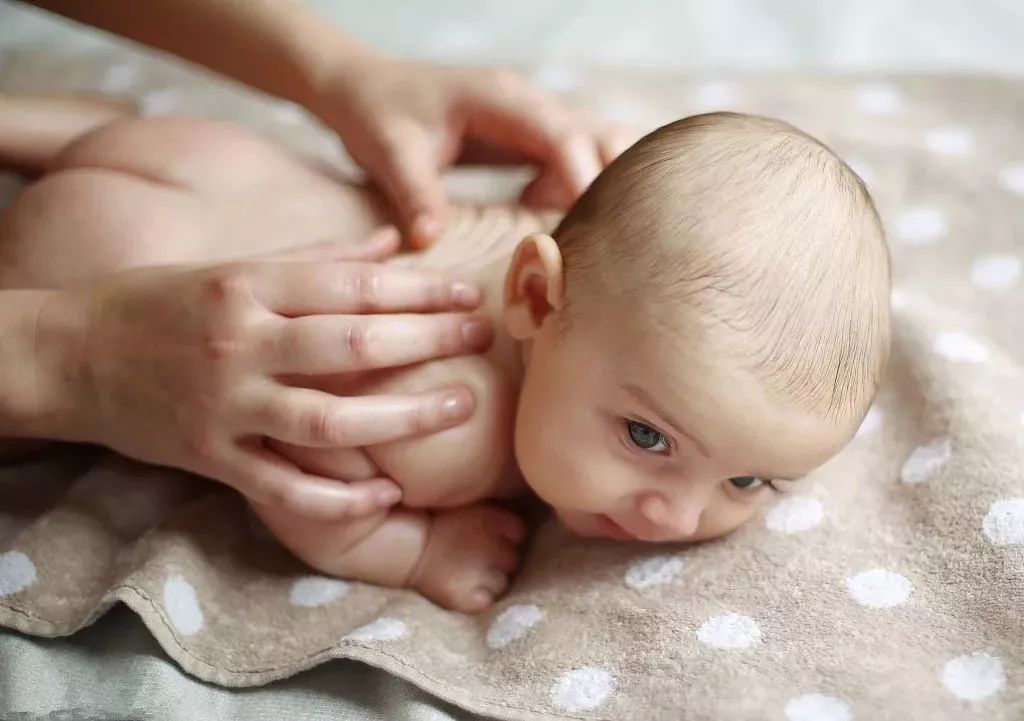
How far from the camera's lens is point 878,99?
145cm

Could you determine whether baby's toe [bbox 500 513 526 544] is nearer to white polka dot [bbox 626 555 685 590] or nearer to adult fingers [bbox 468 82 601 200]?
white polka dot [bbox 626 555 685 590]

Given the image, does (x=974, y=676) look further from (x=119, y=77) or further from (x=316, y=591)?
(x=119, y=77)

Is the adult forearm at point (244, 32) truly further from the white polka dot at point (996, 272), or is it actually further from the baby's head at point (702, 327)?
the white polka dot at point (996, 272)

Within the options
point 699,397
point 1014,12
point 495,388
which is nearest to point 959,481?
point 699,397

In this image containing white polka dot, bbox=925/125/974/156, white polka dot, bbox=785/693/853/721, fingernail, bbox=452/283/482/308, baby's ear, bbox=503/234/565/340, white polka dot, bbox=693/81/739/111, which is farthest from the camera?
white polka dot, bbox=693/81/739/111

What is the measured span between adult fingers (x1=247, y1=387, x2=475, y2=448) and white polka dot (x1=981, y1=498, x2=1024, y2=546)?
463mm

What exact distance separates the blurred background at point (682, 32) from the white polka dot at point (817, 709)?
1043 mm

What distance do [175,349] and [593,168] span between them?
18.9 inches

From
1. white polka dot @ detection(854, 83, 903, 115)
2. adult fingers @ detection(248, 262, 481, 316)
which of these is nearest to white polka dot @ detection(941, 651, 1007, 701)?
adult fingers @ detection(248, 262, 481, 316)

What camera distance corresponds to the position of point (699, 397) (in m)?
0.77

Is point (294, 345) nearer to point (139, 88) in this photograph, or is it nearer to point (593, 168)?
point (593, 168)

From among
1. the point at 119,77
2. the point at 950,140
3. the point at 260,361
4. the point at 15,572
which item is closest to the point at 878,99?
the point at 950,140

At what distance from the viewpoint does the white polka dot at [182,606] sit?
0.89 meters

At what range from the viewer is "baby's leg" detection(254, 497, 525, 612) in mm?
942
